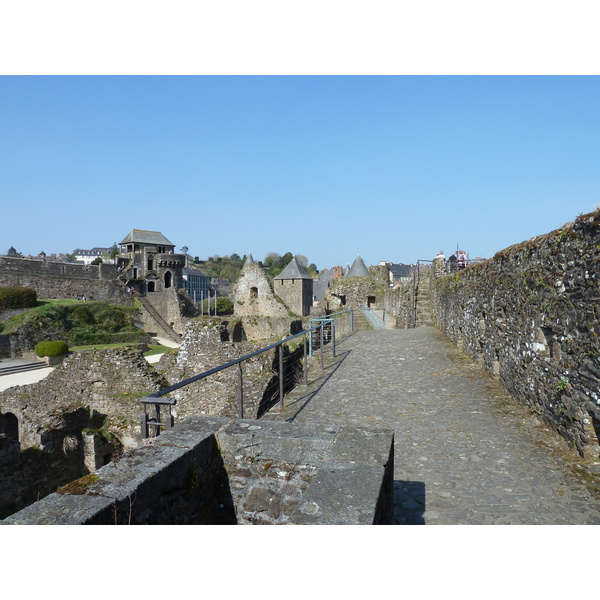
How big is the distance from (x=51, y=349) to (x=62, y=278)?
767 inches

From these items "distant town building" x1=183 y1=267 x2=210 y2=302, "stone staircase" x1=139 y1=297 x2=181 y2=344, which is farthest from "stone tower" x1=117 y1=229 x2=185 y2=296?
"distant town building" x1=183 y1=267 x2=210 y2=302

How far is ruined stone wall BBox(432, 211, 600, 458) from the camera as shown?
4375 mm

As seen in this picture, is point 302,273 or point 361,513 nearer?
point 361,513

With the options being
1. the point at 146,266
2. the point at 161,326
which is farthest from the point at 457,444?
the point at 146,266

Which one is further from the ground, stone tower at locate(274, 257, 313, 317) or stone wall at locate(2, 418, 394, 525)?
stone tower at locate(274, 257, 313, 317)

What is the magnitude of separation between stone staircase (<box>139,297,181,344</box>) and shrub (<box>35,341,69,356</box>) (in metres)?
10.4

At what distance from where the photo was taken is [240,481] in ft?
12.1

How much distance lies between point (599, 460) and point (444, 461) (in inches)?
57.0

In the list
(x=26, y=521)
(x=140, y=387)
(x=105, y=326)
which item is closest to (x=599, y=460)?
(x=26, y=521)

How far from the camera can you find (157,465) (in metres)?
3.03

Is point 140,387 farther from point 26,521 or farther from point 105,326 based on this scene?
point 105,326

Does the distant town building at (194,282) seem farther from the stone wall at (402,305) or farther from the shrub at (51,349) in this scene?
the stone wall at (402,305)

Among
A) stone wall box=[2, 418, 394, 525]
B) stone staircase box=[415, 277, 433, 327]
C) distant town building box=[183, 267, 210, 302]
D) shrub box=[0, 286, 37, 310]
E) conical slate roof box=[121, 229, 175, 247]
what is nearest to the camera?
stone wall box=[2, 418, 394, 525]

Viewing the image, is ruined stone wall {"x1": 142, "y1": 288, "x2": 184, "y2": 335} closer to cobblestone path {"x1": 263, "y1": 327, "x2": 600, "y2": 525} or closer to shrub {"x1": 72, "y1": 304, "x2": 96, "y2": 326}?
shrub {"x1": 72, "y1": 304, "x2": 96, "y2": 326}
